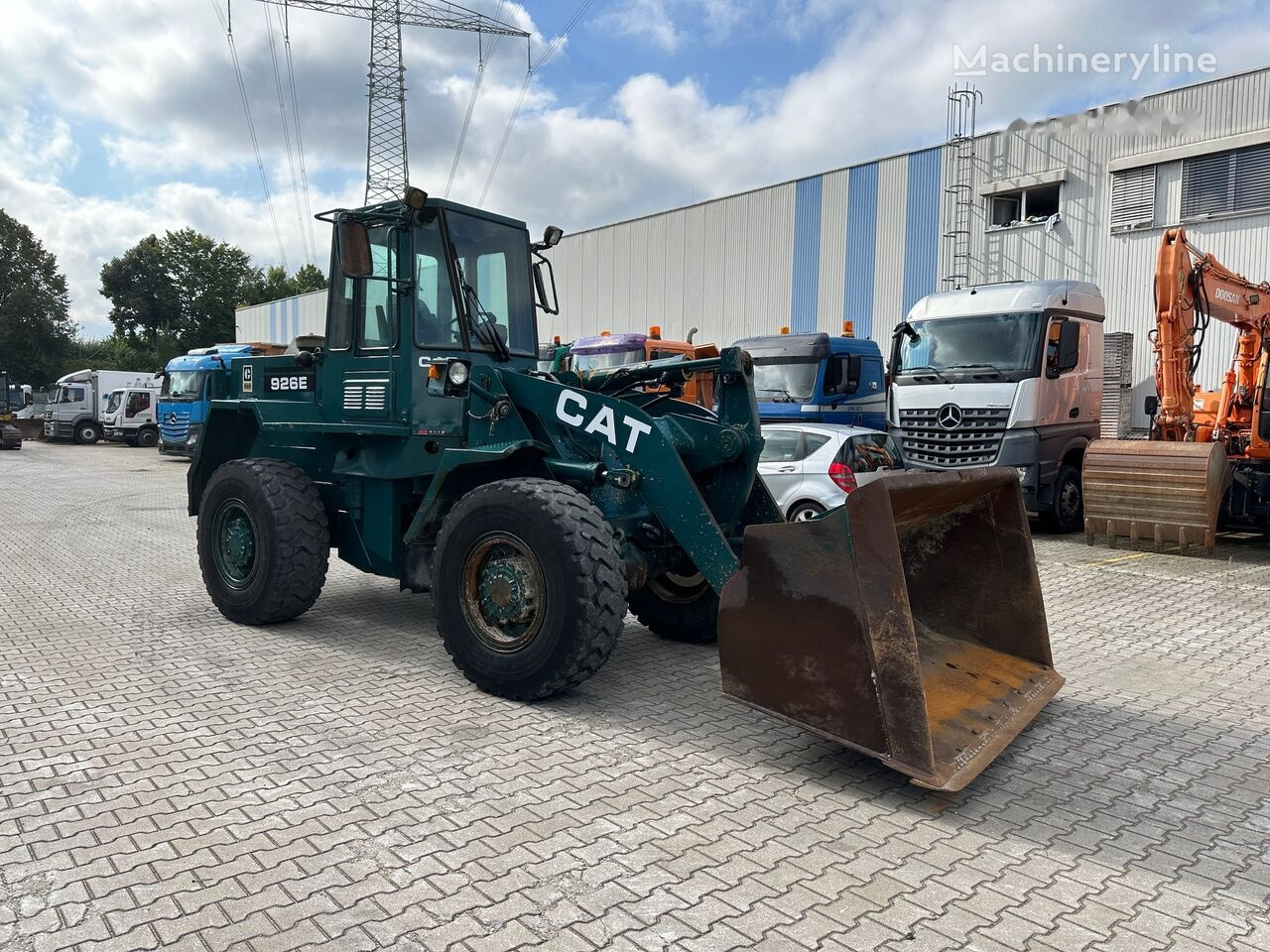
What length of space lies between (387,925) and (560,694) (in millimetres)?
2295

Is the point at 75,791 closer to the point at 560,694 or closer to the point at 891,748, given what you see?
the point at 560,694

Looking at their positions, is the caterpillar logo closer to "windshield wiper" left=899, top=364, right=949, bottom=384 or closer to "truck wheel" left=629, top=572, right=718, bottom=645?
"truck wheel" left=629, top=572, right=718, bottom=645

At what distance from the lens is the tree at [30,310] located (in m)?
59.2

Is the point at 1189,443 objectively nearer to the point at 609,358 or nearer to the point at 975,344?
the point at 975,344

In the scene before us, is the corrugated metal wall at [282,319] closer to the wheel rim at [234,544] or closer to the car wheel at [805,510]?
the car wheel at [805,510]

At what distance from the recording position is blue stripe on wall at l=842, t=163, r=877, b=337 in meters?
23.6

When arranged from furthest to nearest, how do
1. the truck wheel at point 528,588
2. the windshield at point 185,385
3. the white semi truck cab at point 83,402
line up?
the white semi truck cab at point 83,402 → the windshield at point 185,385 → the truck wheel at point 528,588

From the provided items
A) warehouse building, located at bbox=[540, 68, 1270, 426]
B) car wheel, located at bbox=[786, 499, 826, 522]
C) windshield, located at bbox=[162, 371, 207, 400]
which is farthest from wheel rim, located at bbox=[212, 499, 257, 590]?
windshield, located at bbox=[162, 371, 207, 400]

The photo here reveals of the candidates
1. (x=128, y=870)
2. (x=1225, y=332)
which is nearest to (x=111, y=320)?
(x=1225, y=332)

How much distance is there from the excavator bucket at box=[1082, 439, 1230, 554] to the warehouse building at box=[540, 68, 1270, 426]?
8.38 m

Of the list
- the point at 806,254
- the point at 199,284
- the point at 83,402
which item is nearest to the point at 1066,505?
the point at 806,254

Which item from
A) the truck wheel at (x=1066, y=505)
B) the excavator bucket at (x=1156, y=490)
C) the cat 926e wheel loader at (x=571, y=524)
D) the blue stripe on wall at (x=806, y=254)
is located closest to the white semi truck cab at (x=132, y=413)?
the blue stripe on wall at (x=806, y=254)

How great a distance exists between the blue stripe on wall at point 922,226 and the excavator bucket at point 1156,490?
11722 millimetres

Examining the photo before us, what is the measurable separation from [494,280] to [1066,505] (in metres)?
9.64
